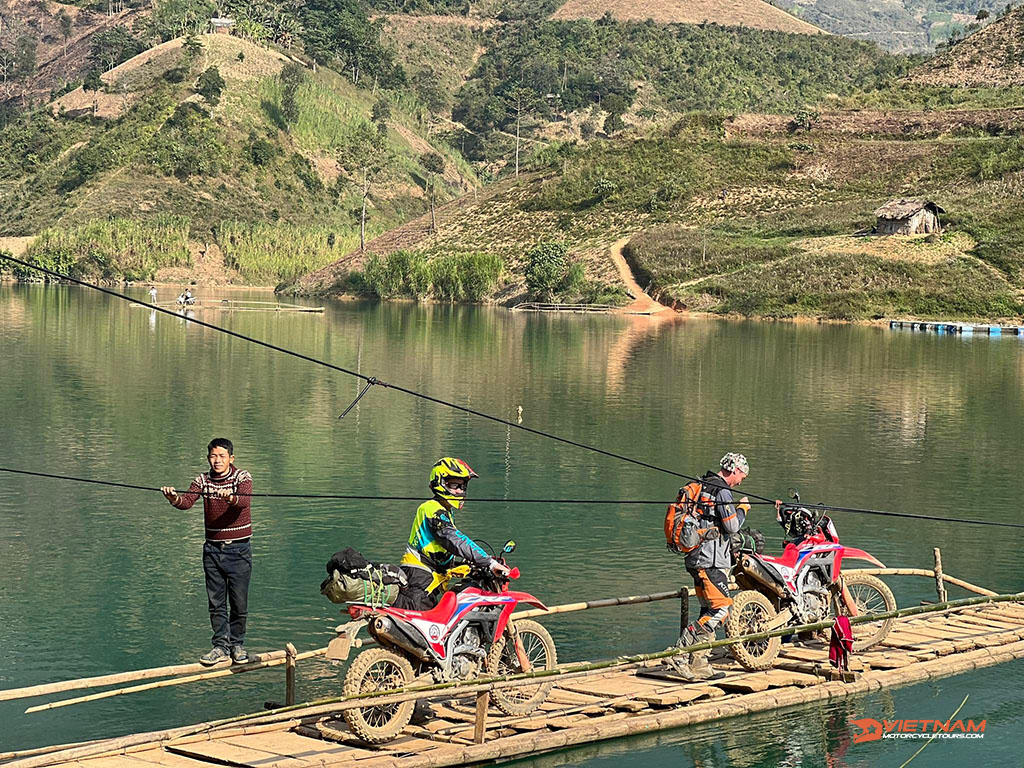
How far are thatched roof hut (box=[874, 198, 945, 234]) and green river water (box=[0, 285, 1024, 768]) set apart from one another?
48.4m

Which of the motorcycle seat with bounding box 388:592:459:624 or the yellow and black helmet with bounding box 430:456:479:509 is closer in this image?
the motorcycle seat with bounding box 388:592:459:624

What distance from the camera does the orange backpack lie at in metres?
15.5

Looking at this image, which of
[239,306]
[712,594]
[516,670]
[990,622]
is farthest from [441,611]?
[239,306]

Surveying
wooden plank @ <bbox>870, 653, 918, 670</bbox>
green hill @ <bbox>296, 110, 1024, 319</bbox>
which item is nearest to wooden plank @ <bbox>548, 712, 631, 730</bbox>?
wooden plank @ <bbox>870, 653, 918, 670</bbox>

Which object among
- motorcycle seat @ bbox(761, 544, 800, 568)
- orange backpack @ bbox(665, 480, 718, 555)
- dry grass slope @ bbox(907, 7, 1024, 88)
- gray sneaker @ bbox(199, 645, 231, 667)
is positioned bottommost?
gray sneaker @ bbox(199, 645, 231, 667)

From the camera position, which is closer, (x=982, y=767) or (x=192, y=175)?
(x=982, y=767)

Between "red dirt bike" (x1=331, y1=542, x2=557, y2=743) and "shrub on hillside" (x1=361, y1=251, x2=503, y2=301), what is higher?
"shrub on hillside" (x1=361, y1=251, x2=503, y2=301)

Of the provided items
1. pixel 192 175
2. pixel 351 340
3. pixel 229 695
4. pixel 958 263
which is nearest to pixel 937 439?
pixel 229 695

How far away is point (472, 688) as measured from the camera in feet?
43.5

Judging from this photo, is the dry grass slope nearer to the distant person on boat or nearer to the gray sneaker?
the distant person on boat

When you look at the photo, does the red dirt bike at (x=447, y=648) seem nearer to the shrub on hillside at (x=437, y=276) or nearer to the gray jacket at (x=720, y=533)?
the gray jacket at (x=720, y=533)

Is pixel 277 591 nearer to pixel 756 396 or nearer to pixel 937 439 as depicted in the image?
pixel 937 439

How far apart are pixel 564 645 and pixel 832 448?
2174 cm

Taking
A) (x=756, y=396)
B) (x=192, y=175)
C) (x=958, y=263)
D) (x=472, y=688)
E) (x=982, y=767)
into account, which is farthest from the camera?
(x=192, y=175)
